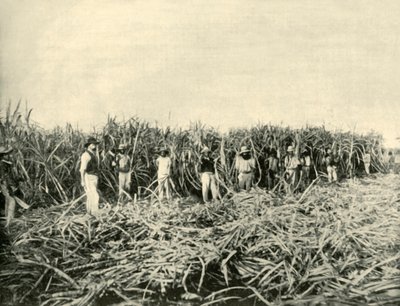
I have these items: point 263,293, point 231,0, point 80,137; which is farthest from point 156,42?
point 263,293

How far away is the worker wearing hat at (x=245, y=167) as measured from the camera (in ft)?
9.11

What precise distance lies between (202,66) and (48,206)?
1418 mm

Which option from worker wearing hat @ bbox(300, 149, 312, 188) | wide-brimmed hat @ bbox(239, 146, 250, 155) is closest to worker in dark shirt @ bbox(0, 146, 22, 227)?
wide-brimmed hat @ bbox(239, 146, 250, 155)

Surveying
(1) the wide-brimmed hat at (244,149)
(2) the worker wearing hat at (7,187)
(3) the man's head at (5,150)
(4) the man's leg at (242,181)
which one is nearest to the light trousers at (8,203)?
A: (2) the worker wearing hat at (7,187)

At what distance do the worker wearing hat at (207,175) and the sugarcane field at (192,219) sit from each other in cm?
1

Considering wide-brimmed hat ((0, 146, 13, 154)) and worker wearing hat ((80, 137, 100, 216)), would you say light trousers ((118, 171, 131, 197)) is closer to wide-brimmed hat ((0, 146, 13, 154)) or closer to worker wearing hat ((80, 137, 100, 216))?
worker wearing hat ((80, 137, 100, 216))

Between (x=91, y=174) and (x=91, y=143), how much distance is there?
224mm

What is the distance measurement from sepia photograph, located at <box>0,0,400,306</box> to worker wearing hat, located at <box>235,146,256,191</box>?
19 millimetres

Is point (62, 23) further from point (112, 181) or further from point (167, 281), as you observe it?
point (167, 281)

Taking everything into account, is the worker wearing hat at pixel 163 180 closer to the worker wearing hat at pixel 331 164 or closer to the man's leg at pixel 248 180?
the man's leg at pixel 248 180

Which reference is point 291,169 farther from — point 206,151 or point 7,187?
point 7,187

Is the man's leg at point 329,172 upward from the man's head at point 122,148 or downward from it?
downward

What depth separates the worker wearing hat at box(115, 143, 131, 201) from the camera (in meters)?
2.79

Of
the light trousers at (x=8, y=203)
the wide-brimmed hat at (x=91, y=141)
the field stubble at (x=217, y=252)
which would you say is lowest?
the field stubble at (x=217, y=252)
